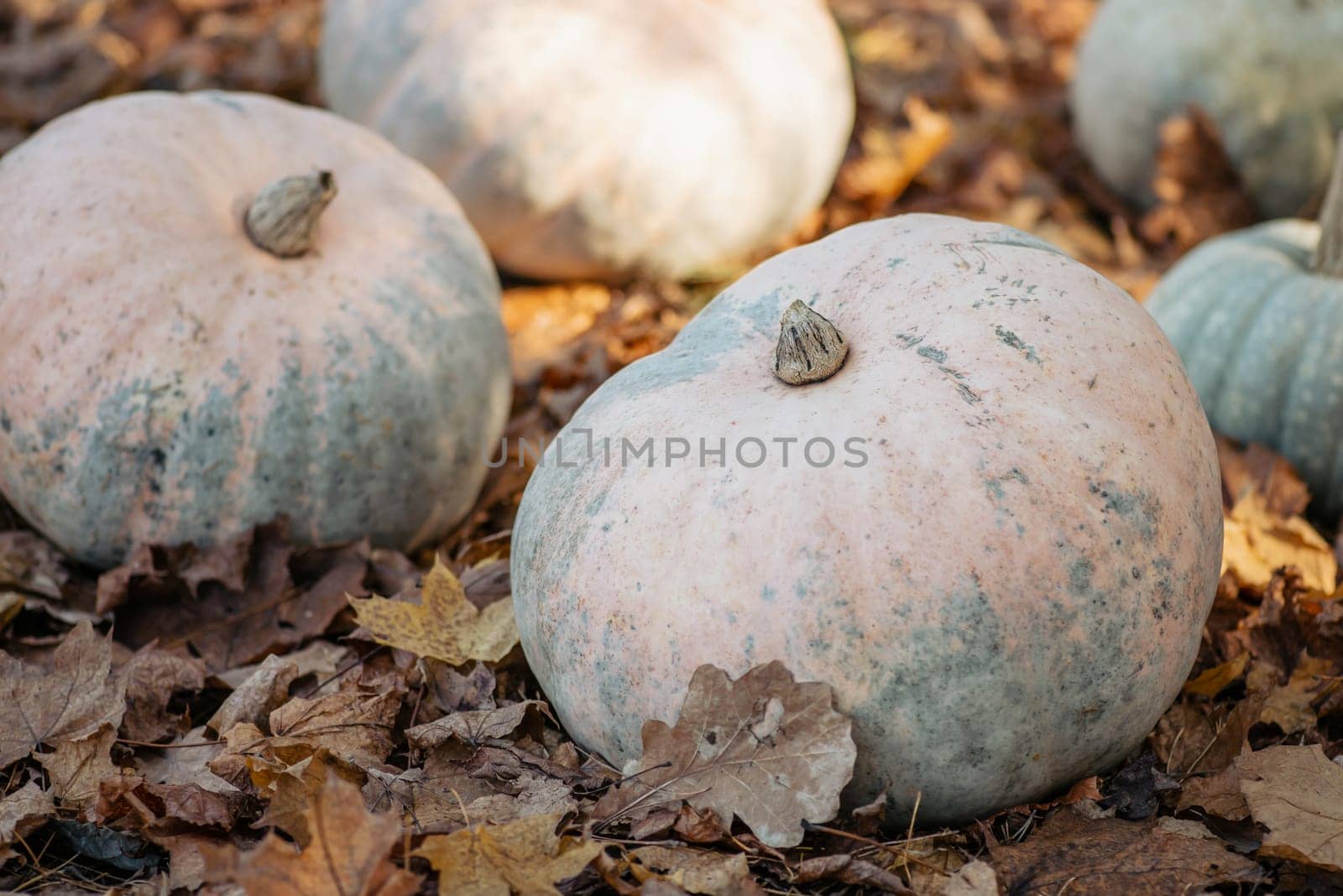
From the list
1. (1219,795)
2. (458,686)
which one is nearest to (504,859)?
(458,686)

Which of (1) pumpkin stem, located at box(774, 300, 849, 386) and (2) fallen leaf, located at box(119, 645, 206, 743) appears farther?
(2) fallen leaf, located at box(119, 645, 206, 743)

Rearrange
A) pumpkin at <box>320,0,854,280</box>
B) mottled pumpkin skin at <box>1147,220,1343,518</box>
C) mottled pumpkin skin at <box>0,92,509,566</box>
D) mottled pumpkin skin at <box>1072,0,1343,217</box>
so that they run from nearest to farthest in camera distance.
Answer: mottled pumpkin skin at <box>0,92,509,566</box> → mottled pumpkin skin at <box>1147,220,1343,518</box> → pumpkin at <box>320,0,854,280</box> → mottled pumpkin skin at <box>1072,0,1343,217</box>

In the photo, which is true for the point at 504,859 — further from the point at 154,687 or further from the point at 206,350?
the point at 206,350

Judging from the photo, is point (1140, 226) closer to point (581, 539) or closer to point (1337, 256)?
point (1337, 256)

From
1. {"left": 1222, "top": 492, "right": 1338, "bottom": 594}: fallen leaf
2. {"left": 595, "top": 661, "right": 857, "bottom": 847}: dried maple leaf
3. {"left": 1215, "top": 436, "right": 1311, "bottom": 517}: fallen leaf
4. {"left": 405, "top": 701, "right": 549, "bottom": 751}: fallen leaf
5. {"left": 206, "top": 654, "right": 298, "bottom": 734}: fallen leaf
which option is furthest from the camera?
{"left": 1215, "top": 436, "right": 1311, "bottom": 517}: fallen leaf

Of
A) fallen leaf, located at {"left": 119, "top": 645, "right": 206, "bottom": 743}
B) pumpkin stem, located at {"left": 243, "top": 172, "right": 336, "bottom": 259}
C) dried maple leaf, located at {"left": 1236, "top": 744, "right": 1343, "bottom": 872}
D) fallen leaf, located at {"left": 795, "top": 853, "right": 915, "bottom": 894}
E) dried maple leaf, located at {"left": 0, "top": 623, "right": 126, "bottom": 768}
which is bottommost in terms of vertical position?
fallen leaf, located at {"left": 119, "top": 645, "right": 206, "bottom": 743}

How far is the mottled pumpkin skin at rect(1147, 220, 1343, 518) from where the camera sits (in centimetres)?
315

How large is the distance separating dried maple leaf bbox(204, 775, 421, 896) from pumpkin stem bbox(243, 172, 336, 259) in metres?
1.53

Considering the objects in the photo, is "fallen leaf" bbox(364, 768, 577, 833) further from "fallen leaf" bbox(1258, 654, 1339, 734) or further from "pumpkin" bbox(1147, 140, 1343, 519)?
"pumpkin" bbox(1147, 140, 1343, 519)

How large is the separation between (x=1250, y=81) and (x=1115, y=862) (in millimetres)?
3448

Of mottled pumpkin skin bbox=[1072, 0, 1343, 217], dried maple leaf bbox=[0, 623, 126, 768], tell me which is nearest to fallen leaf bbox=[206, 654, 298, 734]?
dried maple leaf bbox=[0, 623, 126, 768]

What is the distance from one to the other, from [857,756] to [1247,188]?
3531 millimetres

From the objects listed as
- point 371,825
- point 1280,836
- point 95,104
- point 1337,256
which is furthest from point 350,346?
point 1337,256

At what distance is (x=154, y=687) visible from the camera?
7.85 ft
